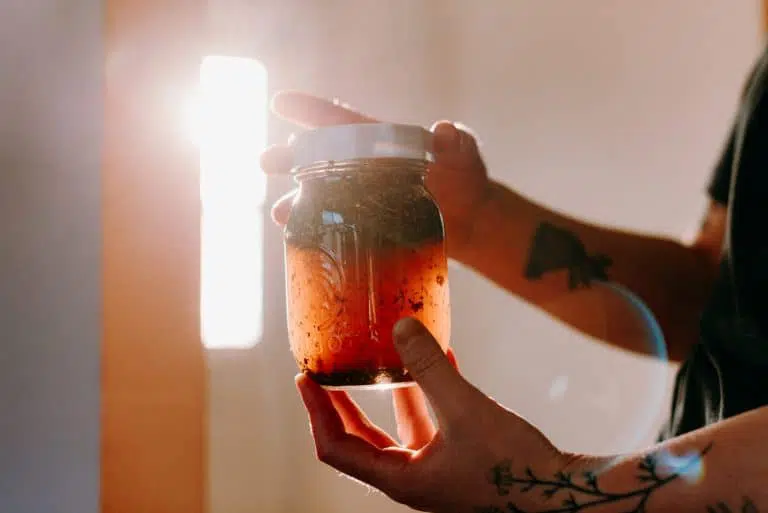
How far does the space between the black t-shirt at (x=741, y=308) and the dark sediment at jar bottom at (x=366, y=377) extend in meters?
0.26

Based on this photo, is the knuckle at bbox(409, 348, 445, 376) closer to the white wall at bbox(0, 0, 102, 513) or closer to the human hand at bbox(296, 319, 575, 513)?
the human hand at bbox(296, 319, 575, 513)

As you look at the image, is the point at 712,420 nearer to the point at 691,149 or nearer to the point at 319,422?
the point at 319,422

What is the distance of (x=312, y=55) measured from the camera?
1.06 meters

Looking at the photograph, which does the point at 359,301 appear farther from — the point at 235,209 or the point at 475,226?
the point at 235,209

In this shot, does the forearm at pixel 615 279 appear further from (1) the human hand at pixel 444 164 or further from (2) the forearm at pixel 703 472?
(2) the forearm at pixel 703 472

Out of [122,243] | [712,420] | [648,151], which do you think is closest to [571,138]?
[648,151]

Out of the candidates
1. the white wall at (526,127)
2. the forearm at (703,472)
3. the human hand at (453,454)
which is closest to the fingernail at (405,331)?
the human hand at (453,454)

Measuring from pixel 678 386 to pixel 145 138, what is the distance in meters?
0.49

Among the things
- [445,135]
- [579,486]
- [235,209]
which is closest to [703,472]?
[579,486]

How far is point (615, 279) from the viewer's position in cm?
65

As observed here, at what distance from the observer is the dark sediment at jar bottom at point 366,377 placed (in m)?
0.38

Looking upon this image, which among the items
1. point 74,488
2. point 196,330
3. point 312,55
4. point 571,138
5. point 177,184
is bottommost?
point 74,488

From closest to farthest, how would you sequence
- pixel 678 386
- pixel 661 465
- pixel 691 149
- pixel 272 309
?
pixel 661 465 < pixel 678 386 < pixel 691 149 < pixel 272 309

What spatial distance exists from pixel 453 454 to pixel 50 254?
0.99 ft
